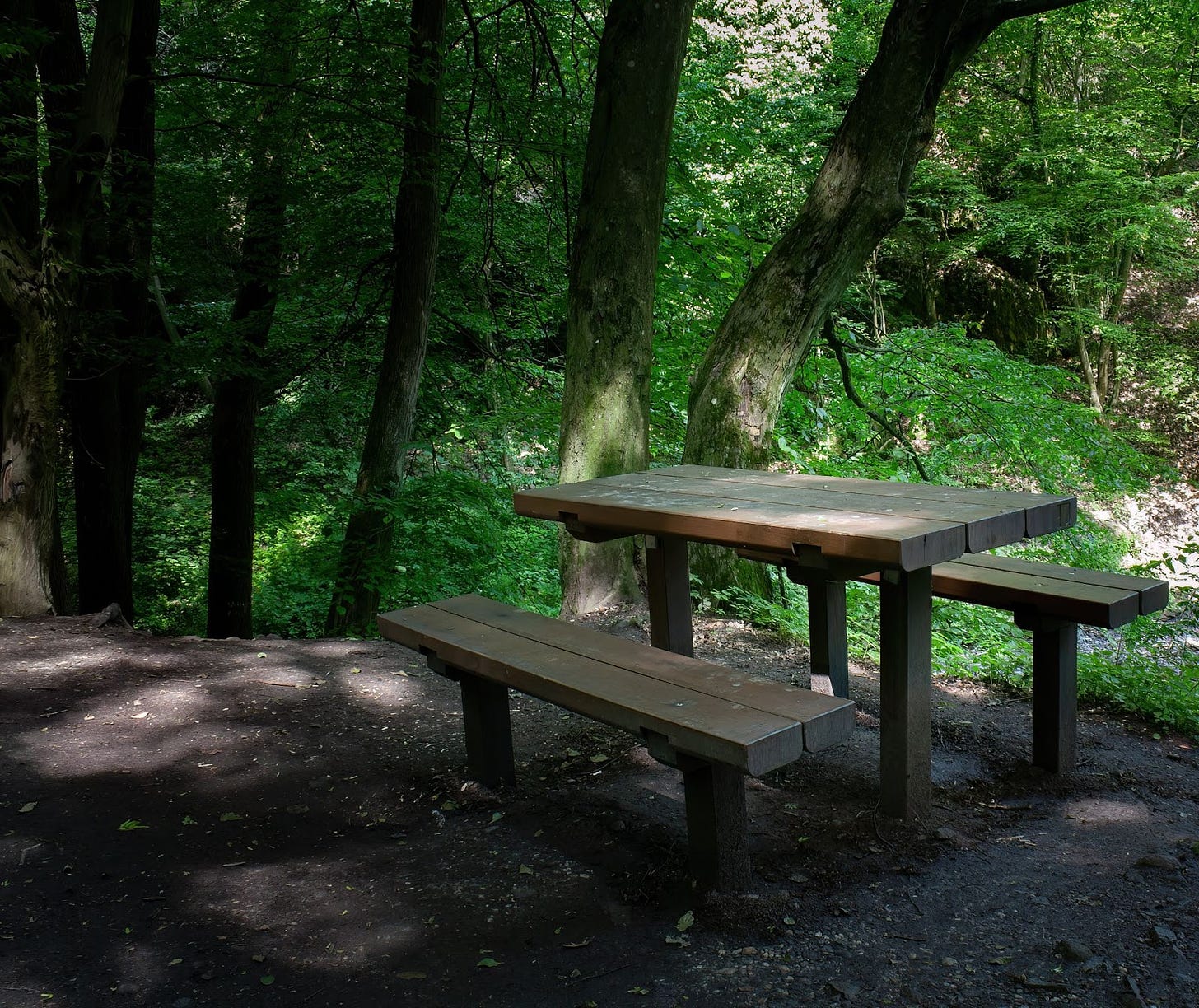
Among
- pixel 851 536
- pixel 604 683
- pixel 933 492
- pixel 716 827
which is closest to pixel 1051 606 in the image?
pixel 933 492

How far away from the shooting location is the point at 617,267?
5211 mm

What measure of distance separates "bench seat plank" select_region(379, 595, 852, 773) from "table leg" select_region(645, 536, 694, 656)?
525 millimetres

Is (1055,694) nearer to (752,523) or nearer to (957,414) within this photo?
(752,523)

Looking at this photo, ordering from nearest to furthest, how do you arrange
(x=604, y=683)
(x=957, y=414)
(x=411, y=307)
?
(x=604, y=683) → (x=411, y=307) → (x=957, y=414)

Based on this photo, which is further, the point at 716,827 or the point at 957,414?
the point at 957,414

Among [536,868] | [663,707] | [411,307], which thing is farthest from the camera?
[411,307]

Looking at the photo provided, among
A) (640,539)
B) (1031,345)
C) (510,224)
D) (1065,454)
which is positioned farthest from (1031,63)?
(640,539)

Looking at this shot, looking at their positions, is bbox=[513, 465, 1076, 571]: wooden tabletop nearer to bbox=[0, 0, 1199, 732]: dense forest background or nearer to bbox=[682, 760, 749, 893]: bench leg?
bbox=[682, 760, 749, 893]: bench leg

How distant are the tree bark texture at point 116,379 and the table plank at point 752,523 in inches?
193

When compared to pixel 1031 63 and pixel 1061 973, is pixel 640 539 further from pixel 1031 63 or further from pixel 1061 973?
pixel 1031 63

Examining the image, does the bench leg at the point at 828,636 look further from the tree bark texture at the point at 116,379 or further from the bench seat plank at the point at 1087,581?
the tree bark texture at the point at 116,379

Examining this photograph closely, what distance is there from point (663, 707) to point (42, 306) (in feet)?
15.9

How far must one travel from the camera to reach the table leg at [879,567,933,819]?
2916 mm

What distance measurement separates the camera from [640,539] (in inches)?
220
